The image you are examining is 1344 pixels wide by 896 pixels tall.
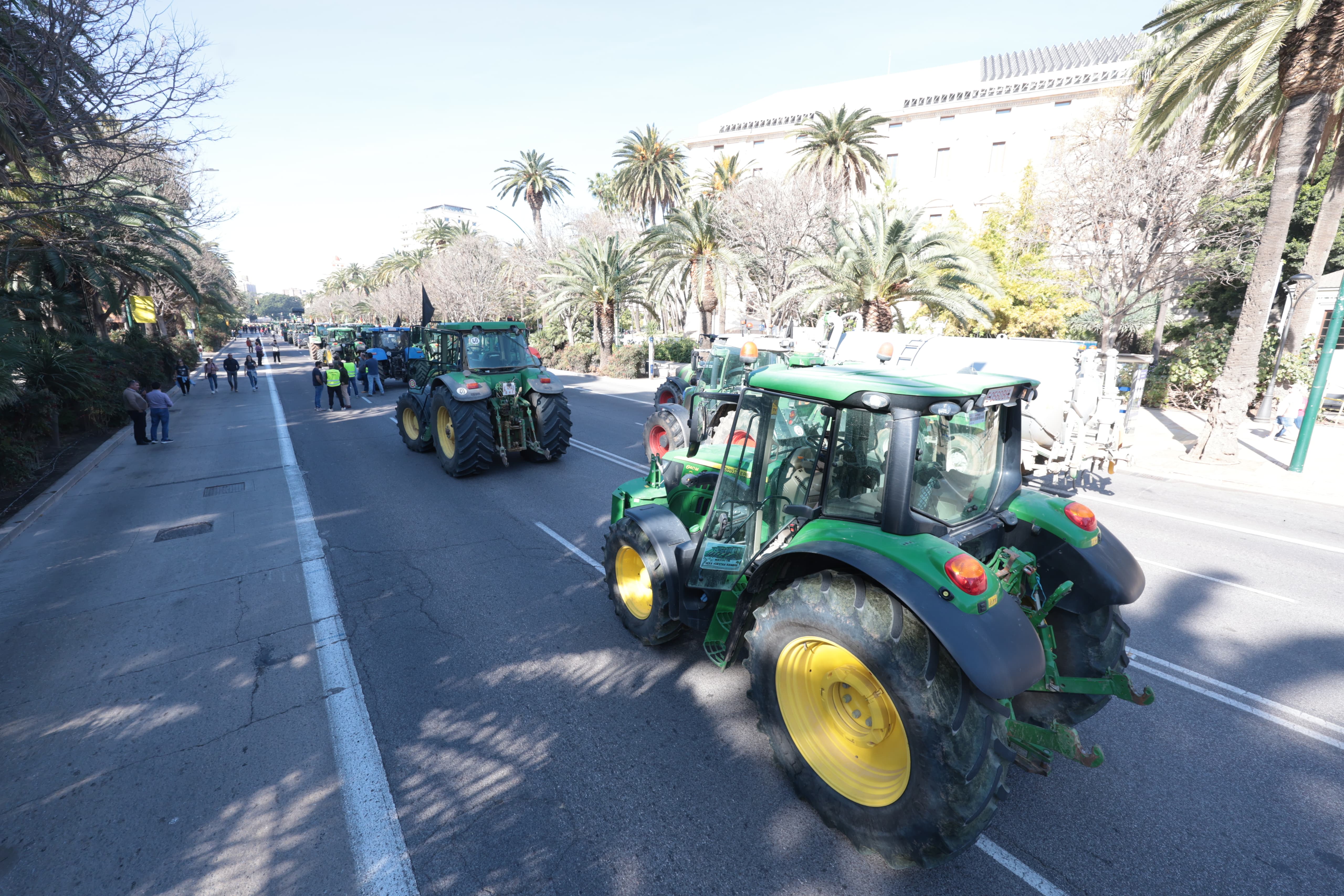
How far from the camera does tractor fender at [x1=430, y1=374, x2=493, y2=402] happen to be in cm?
984

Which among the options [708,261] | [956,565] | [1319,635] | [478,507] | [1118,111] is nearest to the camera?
[956,565]

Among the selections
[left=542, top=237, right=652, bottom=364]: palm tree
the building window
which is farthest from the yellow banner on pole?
the building window

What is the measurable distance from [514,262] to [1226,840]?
133ft

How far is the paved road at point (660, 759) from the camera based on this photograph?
10.0 feet

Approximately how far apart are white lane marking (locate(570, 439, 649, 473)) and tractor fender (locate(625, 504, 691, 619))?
5.44 m

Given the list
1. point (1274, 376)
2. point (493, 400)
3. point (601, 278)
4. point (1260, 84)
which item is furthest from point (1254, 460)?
point (601, 278)

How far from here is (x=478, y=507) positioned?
873 centimetres

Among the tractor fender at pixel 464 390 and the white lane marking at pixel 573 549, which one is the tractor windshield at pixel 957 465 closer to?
the white lane marking at pixel 573 549

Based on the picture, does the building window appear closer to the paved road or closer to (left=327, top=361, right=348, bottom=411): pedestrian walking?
the paved road

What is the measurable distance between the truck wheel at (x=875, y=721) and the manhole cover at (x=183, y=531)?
316 inches

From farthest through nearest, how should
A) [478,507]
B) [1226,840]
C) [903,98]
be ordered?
[903,98] → [478,507] → [1226,840]

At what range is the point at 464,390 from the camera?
9875 mm

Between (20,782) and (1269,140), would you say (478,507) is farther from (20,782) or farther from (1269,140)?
(1269,140)

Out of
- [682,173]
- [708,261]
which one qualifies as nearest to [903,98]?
[682,173]
